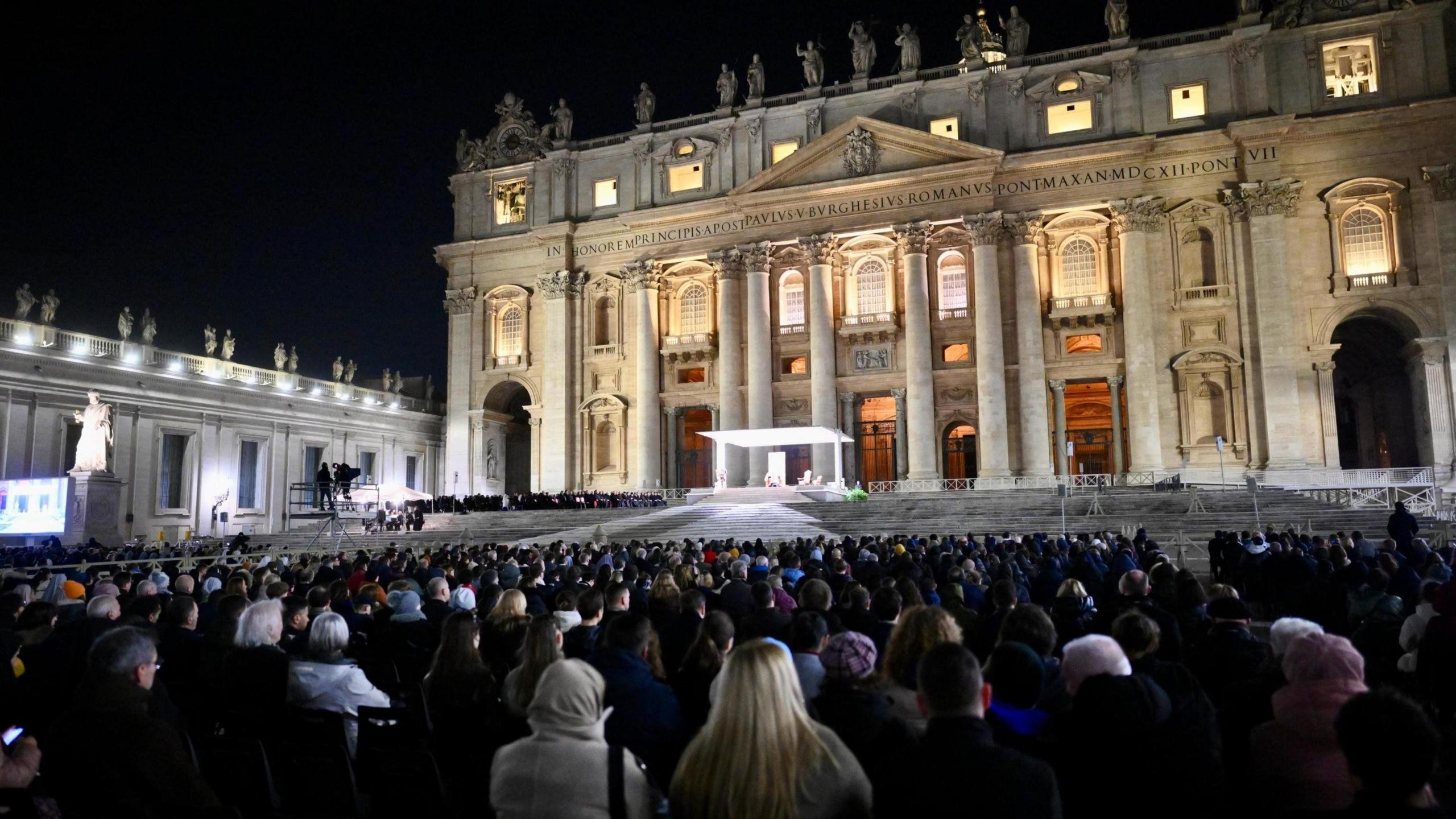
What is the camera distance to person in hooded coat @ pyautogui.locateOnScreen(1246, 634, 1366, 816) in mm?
3840

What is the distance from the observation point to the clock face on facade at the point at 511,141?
49.5 meters

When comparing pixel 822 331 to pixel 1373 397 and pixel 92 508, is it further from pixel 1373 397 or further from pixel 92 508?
pixel 92 508

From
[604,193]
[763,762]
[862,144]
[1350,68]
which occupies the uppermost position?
[1350,68]

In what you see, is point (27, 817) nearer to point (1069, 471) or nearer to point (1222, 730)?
point (1222, 730)

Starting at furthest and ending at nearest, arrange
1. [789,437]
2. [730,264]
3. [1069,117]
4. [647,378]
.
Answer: [647,378] → [730,264] → [1069,117] → [789,437]

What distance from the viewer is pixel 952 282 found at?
41.9 meters

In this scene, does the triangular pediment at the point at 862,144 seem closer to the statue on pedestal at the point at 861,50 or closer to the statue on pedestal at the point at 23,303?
the statue on pedestal at the point at 861,50

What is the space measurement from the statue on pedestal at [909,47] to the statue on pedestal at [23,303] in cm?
3596

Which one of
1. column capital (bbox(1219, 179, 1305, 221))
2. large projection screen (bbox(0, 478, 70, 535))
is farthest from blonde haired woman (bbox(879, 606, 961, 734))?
column capital (bbox(1219, 179, 1305, 221))

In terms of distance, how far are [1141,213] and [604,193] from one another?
81.1ft

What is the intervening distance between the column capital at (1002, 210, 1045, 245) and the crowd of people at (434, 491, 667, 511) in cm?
1824

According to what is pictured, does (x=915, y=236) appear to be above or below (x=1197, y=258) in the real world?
above

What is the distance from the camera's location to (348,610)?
362 inches

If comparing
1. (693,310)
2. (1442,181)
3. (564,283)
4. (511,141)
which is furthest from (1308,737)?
(511,141)
